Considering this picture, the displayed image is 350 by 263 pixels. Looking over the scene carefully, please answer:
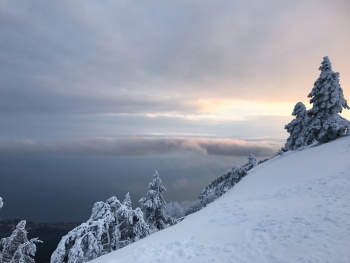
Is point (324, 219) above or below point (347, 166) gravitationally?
below

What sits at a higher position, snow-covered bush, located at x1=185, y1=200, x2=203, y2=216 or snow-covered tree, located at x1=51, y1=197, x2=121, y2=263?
snow-covered tree, located at x1=51, y1=197, x2=121, y2=263

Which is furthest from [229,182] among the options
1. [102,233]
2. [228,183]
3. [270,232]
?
[270,232]

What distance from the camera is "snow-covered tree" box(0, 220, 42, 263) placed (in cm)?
1984

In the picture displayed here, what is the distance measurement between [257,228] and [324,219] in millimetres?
2859

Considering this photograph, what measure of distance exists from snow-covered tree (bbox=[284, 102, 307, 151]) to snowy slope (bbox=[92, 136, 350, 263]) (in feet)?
81.7

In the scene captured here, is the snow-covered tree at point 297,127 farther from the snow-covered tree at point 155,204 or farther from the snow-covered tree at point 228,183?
the snow-covered tree at point 155,204

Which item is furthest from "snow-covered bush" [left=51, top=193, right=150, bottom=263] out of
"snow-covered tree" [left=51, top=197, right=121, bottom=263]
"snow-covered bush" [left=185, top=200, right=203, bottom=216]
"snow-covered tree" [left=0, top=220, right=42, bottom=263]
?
"snow-covered bush" [left=185, top=200, right=203, bottom=216]

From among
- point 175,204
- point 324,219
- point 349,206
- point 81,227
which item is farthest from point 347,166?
point 175,204

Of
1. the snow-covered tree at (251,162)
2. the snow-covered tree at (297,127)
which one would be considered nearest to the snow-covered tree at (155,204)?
the snow-covered tree at (297,127)

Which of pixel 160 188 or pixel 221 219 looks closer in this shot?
pixel 221 219

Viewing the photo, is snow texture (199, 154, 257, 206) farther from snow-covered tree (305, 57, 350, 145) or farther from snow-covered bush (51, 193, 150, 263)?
snow-covered bush (51, 193, 150, 263)

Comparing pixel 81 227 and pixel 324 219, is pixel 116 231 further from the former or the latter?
pixel 324 219

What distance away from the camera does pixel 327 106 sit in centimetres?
3294

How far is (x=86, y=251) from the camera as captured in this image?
16.9 meters
